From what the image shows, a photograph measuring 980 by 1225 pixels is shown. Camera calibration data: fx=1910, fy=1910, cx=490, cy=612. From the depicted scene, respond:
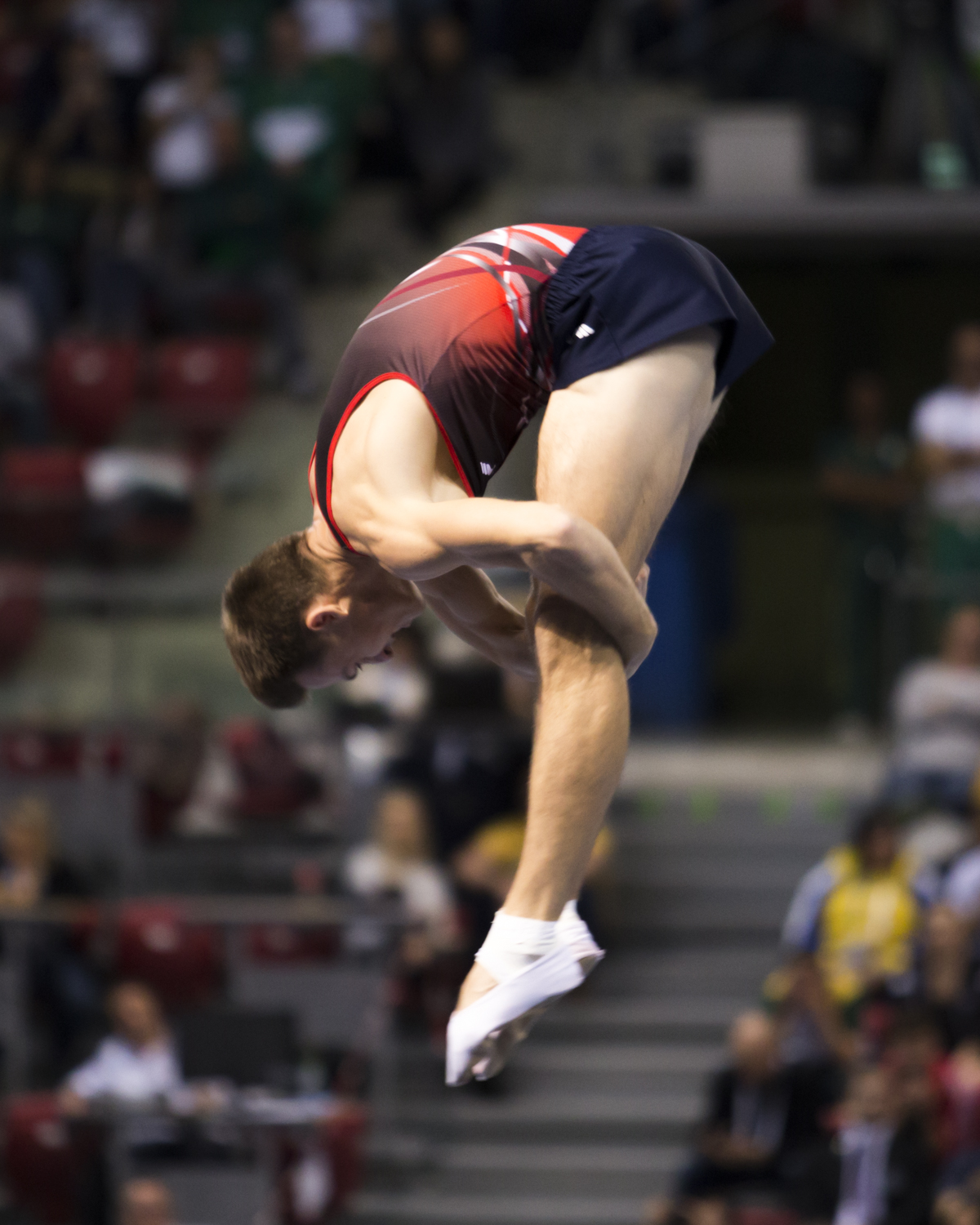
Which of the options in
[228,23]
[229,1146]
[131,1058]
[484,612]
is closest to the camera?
[484,612]

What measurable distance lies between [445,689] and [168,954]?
2056 mm

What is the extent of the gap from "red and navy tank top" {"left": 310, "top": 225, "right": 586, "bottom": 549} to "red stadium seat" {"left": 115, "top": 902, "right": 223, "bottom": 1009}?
5.64 meters

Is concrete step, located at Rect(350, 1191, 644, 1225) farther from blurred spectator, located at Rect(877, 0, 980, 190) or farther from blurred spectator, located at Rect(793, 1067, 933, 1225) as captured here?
blurred spectator, located at Rect(877, 0, 980, 190)

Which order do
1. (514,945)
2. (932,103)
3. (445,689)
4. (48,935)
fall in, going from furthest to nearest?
(932,103), (445,689), (48,935), (514,945)

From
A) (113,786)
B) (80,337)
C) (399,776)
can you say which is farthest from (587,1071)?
(80,337)

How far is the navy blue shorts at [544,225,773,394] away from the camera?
3.70m

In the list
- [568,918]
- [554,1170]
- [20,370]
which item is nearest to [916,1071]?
[554,1170]

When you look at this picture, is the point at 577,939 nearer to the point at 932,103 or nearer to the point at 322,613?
the point at 322,613

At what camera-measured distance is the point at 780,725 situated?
12.5 metres

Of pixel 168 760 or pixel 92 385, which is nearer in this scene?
pixel 168 760

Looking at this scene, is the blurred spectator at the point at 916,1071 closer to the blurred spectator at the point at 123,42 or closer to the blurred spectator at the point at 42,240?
the blurred spectator at the point at 42,240

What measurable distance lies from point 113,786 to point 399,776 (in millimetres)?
1419

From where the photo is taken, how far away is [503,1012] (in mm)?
3439

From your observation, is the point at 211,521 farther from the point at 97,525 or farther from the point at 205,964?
the point at 205,964
